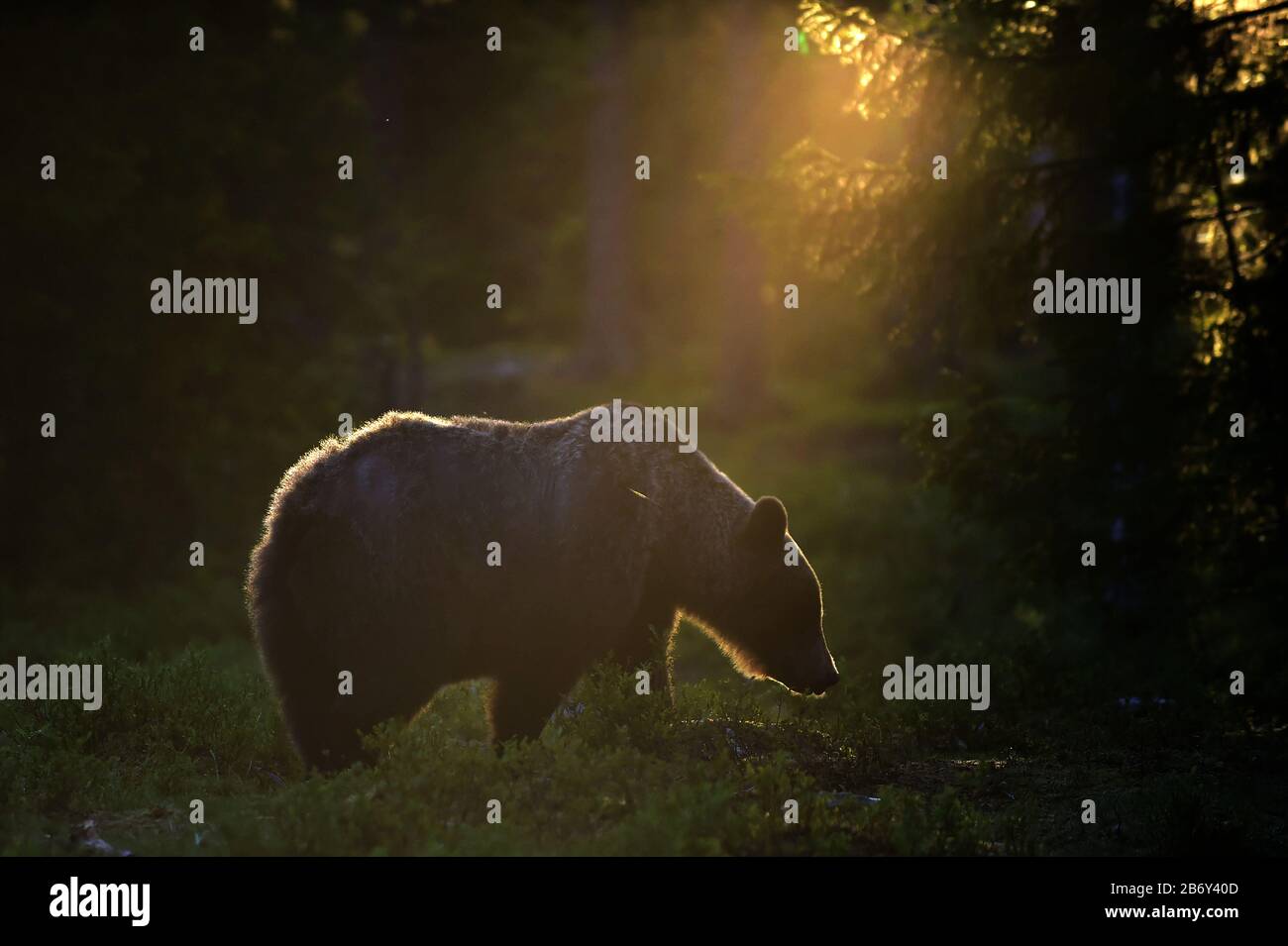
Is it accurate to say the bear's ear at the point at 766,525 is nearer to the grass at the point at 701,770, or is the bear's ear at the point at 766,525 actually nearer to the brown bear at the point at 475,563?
the brown bear at the point at 475,563

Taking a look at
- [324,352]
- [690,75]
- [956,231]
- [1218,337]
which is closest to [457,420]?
[956,231]

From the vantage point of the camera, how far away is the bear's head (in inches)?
360

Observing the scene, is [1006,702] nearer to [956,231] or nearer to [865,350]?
[956,231]

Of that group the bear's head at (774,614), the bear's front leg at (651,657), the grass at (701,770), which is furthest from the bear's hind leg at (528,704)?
the bear's head at (774,614)

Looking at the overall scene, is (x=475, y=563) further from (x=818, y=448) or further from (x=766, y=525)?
(x=818, y=448)

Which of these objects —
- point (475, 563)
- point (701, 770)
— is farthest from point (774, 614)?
point (475, 563)

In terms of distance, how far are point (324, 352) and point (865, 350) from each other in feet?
58.1

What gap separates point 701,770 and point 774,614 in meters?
1.87

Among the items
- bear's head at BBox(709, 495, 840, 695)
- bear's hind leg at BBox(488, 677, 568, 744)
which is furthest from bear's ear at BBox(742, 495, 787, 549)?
bear's hind leg at BBox(488, 677, 568, 744)

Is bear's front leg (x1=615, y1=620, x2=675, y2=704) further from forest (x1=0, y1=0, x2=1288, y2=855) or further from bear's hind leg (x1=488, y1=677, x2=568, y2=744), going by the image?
bear's hind leg (x1=488, y1=677, x2=568, y2=744)

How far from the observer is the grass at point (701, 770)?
6.80 metres
